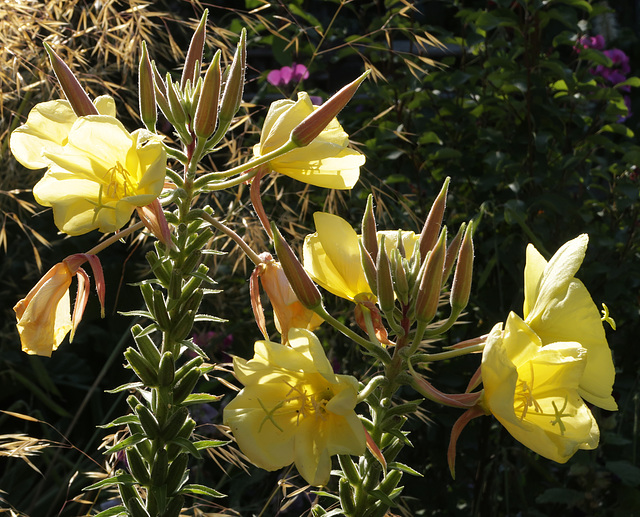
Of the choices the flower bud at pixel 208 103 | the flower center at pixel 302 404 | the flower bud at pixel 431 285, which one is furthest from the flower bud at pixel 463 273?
the flower bud at pixel 208 103

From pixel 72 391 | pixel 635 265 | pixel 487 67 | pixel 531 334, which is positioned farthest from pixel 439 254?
pixel 72 391

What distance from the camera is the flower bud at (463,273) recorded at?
0.58 meters

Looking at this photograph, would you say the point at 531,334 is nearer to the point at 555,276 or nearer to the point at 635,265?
the point at 555,276

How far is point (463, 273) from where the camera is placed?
59 cm

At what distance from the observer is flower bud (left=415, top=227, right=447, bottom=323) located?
56 centimetres

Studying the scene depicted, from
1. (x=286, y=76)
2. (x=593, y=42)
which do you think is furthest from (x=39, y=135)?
(x=593, y=42)

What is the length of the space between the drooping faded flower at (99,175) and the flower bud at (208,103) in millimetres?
44

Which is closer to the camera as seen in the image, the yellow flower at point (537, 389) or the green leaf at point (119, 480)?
the yellow flower at point (537, 389)

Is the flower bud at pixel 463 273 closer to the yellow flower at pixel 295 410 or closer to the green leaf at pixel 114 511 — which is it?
the yellow flower at pixel 295 410

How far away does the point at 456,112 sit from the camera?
83.0 inches

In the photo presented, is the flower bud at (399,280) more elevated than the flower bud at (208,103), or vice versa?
the flower bud at (208,103)

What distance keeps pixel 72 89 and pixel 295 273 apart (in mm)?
274

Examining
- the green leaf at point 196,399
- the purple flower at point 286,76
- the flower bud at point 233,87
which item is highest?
the flower bud at point 233,87

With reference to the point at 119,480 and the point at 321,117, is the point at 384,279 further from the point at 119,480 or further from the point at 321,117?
the point at 119,480
